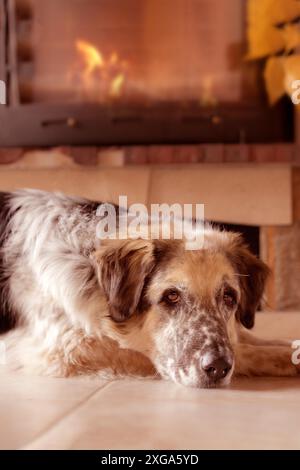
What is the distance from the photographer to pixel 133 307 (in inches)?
70.8

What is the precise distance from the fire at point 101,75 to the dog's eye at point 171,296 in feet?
7.09

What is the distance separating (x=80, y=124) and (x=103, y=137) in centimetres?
15

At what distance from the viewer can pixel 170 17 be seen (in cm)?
369

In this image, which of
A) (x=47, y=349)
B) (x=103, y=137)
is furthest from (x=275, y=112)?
(x=47, y=349)

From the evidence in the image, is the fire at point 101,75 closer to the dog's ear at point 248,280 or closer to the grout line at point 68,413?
the dog's ear at point 248,280

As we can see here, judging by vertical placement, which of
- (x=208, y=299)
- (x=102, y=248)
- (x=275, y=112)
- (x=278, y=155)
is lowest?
(x=208, y=299)

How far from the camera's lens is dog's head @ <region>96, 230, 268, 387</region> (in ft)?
5.41

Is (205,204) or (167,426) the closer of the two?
(167,426)

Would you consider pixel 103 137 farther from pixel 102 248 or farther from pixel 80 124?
pixel 102 248

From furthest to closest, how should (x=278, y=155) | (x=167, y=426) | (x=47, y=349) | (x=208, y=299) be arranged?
(x=278, y=155) < (x=47, y=349) < (x=208, y=299) < (x=167, y=426)

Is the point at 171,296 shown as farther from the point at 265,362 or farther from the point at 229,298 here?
the point at 265,362

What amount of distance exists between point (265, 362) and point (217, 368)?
32cm

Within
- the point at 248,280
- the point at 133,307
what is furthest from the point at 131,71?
the point at 133,307
